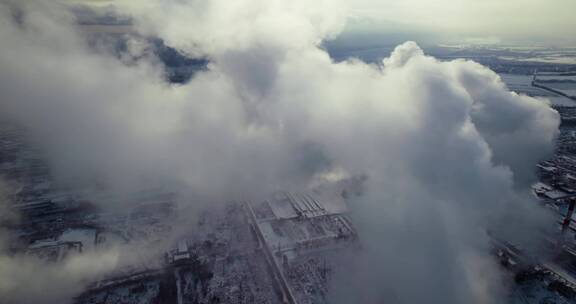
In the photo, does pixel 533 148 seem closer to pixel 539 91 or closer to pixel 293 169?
pixel 293 169

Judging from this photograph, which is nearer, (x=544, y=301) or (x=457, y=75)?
(x=544, y=301)

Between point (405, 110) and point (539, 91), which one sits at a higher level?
point (539, 91)

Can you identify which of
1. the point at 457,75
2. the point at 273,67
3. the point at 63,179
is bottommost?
the point at 457,75

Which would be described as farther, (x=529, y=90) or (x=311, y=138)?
(x=529, y=90)

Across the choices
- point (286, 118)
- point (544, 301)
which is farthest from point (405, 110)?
point (544, 301)

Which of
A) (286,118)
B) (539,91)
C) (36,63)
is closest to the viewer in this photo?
(286,118)

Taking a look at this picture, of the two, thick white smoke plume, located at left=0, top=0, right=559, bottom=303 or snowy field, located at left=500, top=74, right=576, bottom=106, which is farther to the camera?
snowy field, located at left=500, top=74, right=576, bottom=106

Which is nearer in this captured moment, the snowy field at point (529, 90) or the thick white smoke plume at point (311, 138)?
the thick white smoke plume at point (311, 138)

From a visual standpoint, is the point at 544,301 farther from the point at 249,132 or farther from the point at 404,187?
the point at 249,132

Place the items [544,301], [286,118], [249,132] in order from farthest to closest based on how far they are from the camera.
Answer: [249,132] → [286,118] → [544,301]
